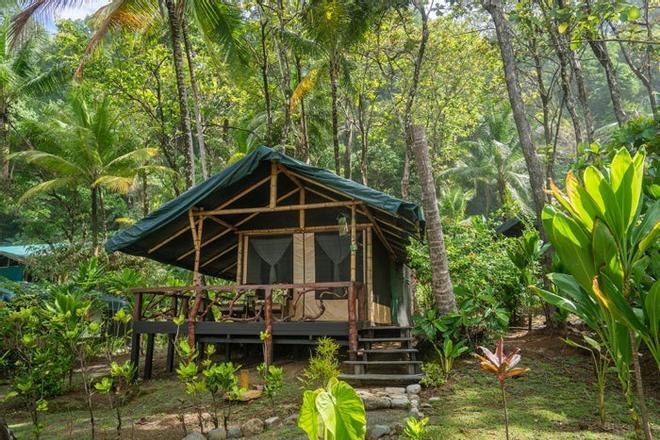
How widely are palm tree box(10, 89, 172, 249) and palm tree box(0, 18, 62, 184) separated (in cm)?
134

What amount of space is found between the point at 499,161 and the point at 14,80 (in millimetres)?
20305

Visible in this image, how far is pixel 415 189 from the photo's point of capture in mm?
27297

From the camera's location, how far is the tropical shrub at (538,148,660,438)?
2.76 meters

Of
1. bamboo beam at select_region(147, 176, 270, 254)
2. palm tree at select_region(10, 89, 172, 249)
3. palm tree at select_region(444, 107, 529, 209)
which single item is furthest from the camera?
palm tree at select_region(444, 107, 529, 209)

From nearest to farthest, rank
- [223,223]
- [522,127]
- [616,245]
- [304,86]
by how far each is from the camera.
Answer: [616,245], [522,127], [223,223], [304,86]

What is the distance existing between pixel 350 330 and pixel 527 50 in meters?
8.19

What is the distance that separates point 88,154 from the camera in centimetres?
1484

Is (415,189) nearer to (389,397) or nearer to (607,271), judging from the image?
(389,397)

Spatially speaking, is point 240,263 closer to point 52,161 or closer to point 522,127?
point 522,127

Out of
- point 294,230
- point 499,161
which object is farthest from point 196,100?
point 499,161

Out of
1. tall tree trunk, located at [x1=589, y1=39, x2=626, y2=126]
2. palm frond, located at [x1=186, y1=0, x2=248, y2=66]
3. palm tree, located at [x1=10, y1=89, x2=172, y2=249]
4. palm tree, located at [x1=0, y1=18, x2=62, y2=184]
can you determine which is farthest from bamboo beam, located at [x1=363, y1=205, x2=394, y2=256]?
palm tree, located at [x1=0, y1=18, x2=62, y2=184]

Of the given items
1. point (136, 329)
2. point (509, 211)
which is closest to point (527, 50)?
point (509, 211)

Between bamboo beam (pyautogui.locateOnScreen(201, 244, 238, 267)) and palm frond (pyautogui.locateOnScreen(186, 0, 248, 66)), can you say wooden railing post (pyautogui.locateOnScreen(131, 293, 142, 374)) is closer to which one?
bamboo beam (pyautogui.locateOnScreen(201, 244, 238, 267))

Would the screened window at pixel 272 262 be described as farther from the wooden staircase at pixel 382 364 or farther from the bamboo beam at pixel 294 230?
the wooden staircase at pixel 382 364
